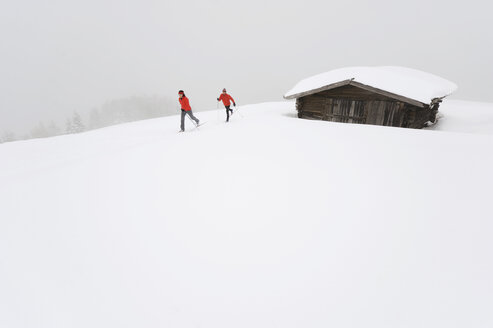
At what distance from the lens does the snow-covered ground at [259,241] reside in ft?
6.84

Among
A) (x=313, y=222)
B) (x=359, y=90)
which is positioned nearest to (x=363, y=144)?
(x=313, y=222)

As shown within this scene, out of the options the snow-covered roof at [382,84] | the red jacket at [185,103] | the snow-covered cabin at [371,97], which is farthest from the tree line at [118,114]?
the snow-covered roof at [382,84]

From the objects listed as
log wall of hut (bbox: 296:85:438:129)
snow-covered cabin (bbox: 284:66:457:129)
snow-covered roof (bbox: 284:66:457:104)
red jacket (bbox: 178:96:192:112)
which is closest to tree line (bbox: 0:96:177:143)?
red jacket (bbox: 178:96:192:112)

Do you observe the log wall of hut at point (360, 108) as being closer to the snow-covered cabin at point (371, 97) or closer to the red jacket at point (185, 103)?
Answer: the snow-covered cabin at point (371, 97)

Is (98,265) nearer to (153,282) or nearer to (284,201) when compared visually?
(153,282)

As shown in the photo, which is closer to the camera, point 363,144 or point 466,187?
point 466,187

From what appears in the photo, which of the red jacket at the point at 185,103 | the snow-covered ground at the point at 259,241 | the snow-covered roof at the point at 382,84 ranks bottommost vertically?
the snow-covered ground at the point at 259,241

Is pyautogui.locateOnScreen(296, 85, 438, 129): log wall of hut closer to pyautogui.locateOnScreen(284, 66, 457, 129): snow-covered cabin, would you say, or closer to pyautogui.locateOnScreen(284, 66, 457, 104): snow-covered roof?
pyautogui.locateOnScreen(284, 66, 457, 129): snow-covered cabin

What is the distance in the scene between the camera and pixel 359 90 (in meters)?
10.6

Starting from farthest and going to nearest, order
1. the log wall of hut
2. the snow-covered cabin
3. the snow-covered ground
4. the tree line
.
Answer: the tree line
the log wall of hut
the snow-covered cabin
the snow-covered ground

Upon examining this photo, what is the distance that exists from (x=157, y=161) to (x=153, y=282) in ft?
10.5

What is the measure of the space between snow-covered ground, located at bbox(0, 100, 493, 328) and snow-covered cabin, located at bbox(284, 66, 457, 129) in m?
5.67

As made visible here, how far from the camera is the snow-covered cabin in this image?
31.4 feet

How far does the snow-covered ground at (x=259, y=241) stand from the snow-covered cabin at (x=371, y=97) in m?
5.67
